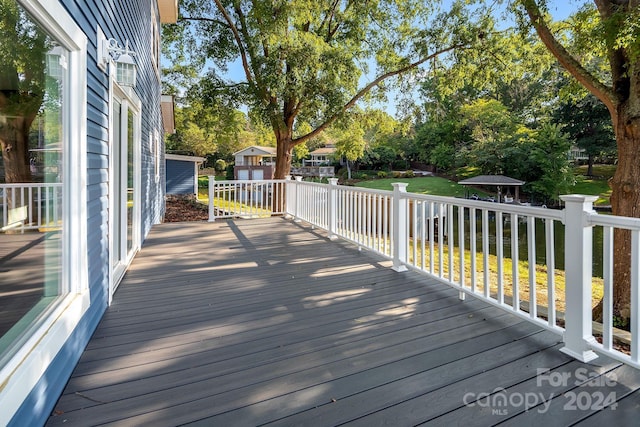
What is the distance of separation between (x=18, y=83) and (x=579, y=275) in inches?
122

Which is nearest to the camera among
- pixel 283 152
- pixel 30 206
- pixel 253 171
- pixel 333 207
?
pixel 30 206

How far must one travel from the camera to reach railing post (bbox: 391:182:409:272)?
3.99 m

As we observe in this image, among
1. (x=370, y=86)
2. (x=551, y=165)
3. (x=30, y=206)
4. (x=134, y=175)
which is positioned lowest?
(x=30, y=206)

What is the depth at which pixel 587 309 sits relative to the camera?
2.23 meters

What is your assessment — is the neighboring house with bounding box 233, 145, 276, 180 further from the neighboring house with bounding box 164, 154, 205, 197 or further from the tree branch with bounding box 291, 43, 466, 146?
the tree branch with bounding box 291, 43, 466, 146

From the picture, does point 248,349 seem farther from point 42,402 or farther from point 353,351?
point 42,402

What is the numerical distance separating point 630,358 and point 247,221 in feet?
21.3

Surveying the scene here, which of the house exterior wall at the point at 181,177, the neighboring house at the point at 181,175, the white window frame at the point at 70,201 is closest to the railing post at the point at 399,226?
the white window frame at the point at 70,201

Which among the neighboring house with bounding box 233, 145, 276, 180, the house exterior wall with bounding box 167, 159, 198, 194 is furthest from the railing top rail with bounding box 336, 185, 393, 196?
the neighboring house with bounding box 233, 145, 276, 180

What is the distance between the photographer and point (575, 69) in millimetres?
5062

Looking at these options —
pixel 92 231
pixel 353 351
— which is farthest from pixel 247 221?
pixel 353 351

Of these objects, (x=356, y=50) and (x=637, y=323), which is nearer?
(x=637, y=323)

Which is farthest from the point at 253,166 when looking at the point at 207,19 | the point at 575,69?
the point at 575,69

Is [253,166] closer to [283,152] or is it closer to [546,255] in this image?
[283,152]
